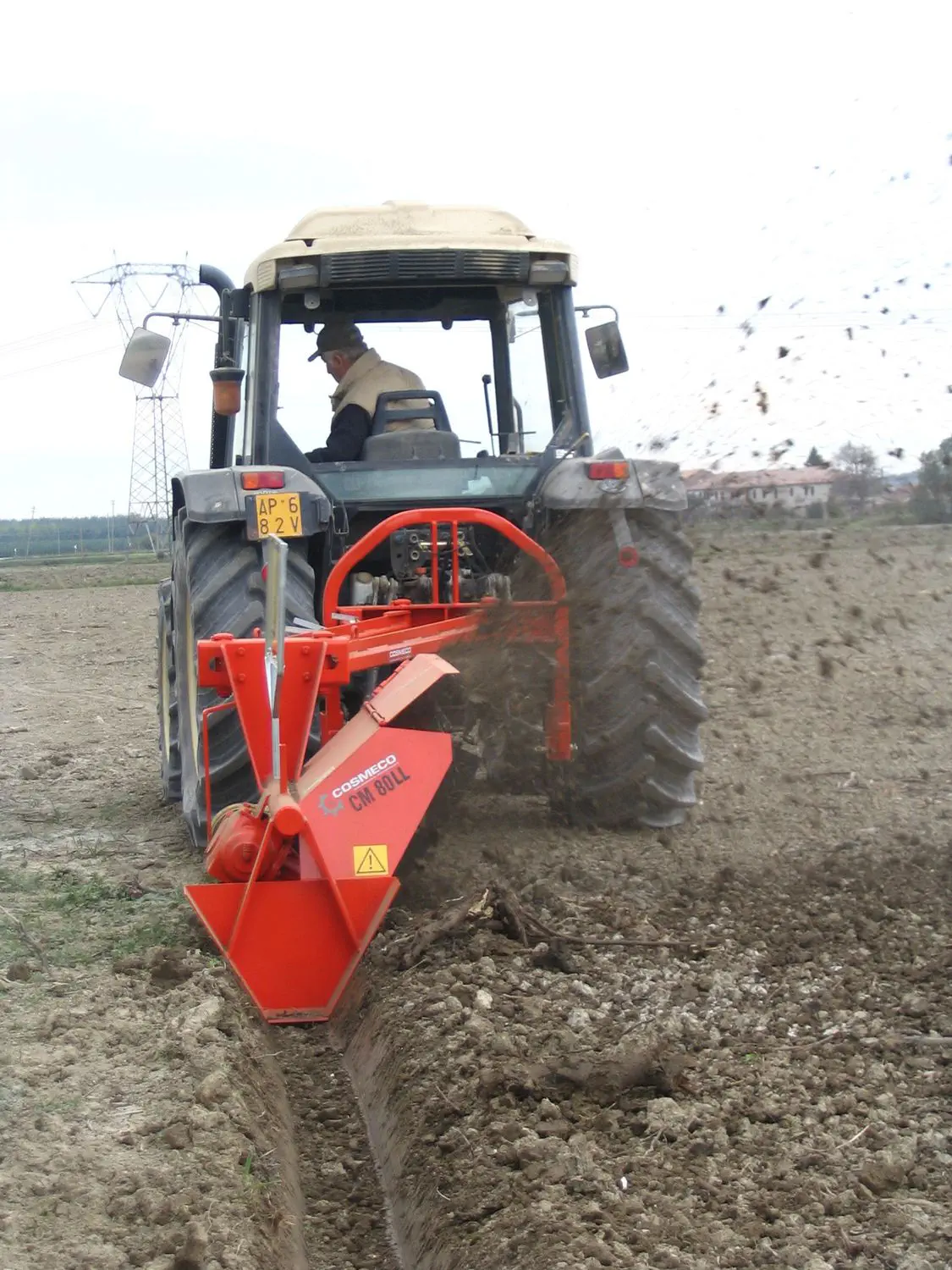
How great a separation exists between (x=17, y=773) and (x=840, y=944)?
4.64 m

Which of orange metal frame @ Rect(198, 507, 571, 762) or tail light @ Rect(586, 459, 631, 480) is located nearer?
orange metal frame @ Rect(198, 507, 571, 762)

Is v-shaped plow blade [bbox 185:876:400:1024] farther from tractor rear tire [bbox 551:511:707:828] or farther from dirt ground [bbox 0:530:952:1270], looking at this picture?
tractor rear tire [bbox 551:511:707:828]

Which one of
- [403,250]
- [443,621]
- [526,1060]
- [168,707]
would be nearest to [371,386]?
[403,250]

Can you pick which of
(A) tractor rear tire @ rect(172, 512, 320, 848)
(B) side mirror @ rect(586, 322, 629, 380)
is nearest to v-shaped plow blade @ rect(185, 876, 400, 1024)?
(A) tractor rear tire @ rect(172, 512, 320, 848)

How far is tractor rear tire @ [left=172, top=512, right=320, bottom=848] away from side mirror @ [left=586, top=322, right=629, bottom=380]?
1563 millimetres

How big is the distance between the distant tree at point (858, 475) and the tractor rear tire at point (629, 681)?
147cm

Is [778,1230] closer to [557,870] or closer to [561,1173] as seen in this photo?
[561,1173]

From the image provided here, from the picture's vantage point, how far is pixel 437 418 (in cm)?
598

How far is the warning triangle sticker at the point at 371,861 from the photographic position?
4172 mm

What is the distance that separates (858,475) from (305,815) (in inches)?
143

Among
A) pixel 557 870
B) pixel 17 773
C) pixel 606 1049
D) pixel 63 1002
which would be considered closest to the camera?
pixel 606 1049

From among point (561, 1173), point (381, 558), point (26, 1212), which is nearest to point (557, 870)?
point (381, 558)

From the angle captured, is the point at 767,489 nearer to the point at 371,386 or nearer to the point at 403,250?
the point at 371,386

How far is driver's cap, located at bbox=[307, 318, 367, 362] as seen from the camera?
592 centimetres
